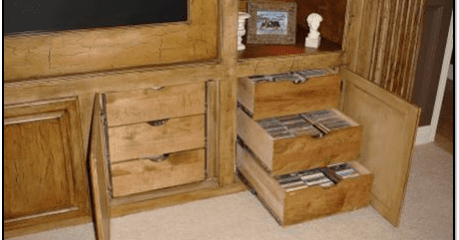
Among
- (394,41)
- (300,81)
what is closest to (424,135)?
(394,41)

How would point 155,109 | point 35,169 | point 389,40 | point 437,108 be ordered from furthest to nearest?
point 437,108
point 389,40
point 155,109
point 35,169

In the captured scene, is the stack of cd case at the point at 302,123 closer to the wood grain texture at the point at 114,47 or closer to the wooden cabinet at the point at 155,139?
the wooden cabinet at the point at 155,139

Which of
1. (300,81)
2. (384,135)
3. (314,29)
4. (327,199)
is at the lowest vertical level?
(327,199)

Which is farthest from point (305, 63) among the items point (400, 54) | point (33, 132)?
point (33, 132)

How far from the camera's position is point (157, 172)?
2.69 m

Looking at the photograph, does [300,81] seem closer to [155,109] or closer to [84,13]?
[155,109]

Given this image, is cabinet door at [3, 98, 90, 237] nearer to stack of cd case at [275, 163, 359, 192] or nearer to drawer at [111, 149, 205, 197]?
drawer at [111, 149, 205, 197]

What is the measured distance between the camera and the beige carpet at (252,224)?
101 inches

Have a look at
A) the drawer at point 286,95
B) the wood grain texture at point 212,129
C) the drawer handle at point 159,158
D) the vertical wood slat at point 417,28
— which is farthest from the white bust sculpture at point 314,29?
the drawer handle at point 159,158

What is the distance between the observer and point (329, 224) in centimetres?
264

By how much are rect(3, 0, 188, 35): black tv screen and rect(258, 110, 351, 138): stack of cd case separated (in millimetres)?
741

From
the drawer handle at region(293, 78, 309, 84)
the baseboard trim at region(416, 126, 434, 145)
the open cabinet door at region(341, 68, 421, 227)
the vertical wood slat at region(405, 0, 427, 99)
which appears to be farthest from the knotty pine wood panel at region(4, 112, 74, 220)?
the baseboard trim at region(416, 126, 434, 145)

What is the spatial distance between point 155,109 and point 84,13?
0.58 meters

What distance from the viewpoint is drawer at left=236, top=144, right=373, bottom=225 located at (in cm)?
254
